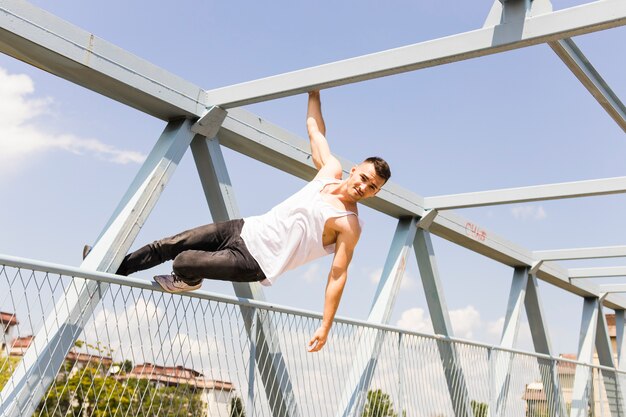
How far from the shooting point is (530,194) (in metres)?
8.09

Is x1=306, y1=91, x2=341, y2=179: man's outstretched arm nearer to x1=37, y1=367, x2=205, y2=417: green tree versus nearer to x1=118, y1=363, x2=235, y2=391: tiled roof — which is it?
x1=118, y1=363, x2=235, y2=391: tiled roof

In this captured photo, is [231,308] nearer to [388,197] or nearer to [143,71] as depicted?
[143,71]

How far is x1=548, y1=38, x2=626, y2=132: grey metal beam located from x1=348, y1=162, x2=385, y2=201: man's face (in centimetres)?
164

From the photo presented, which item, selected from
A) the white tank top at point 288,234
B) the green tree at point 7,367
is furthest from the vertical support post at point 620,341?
the green tree at point 7,367

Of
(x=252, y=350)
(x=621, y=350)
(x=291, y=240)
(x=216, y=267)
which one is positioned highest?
(x=621, y=350)

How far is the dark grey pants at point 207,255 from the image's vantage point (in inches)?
163

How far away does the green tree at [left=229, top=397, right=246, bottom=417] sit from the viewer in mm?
4559

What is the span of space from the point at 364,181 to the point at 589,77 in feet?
7.03

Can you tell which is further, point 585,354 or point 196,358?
point 585,354

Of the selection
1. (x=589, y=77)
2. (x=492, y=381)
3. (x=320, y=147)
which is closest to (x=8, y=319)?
(x=320, y=147)

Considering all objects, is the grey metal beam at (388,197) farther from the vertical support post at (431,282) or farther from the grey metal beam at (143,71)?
the vertical support post at (431,282)

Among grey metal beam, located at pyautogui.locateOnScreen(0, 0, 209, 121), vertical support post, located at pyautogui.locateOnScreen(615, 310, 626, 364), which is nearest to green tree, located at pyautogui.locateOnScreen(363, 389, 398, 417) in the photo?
grey metal beam, located at pyautogui.locateOnScreen(0, 0, 209, 121)

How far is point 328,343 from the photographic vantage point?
210 inches

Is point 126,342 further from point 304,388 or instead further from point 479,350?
point 479,350
